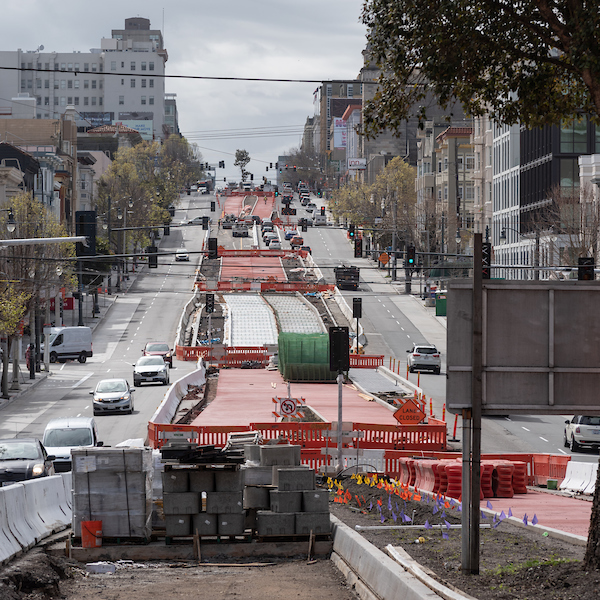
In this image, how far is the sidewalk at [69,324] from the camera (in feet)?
181

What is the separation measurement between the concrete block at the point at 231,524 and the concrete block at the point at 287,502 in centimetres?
66

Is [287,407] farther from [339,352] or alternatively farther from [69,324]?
[69,324]

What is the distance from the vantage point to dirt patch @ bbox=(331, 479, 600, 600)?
36.9 feet

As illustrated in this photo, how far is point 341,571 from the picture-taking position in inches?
612

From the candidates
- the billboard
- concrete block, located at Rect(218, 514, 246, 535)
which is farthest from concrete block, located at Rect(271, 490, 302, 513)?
the billboard

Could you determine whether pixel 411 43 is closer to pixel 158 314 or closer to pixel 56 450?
pixel 56 450

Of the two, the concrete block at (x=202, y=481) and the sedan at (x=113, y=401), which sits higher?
the concrete block at (x=202, y=481)

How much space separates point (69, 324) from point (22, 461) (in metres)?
67.4

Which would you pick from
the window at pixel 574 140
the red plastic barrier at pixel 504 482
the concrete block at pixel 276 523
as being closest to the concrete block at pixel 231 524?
the concrete block at pixel 276 523

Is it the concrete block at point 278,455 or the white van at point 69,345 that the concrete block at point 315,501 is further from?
the white van at point 69,345

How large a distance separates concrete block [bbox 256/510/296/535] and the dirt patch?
114cm

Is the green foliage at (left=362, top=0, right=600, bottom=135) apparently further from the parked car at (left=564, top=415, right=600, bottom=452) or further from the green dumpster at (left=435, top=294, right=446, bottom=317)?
the green dumpster at (left=435, top=294, right=446, bottom=317)

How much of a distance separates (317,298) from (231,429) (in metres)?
66.9

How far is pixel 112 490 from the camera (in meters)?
17.2
